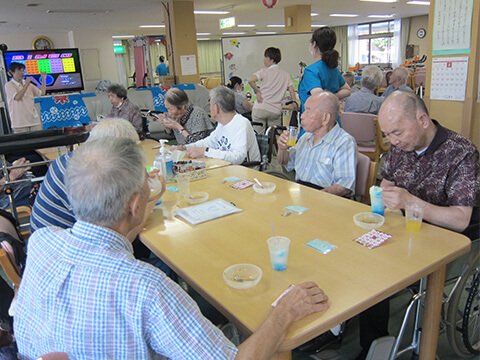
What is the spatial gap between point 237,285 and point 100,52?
44.2 feet

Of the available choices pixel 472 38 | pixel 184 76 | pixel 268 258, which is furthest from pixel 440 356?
pixel 184 76

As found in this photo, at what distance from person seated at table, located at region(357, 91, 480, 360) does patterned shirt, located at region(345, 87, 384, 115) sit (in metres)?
2.92

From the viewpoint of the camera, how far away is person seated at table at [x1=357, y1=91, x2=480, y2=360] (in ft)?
5.41

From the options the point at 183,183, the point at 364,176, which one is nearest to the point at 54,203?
the point at 183,183

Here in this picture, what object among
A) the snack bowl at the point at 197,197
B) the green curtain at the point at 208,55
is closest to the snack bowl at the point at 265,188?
the snack bowl at the point at 197,197

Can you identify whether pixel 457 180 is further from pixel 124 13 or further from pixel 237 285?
pixel 124 13

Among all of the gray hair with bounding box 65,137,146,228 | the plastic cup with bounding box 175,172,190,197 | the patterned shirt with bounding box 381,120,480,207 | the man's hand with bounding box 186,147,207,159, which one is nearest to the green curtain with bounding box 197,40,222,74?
the man's hand with bounding box 186,147,207,159

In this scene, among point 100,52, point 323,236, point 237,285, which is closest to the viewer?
point 237,285

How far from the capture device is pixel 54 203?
189cm

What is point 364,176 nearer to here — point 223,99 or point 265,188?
point 265,188

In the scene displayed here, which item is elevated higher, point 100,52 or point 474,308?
point 100,52

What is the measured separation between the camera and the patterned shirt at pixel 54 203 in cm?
188

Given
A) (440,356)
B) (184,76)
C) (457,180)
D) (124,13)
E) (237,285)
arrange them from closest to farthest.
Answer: (237,285)
(457,180)
(440,356)
(184,76)
(124,13)

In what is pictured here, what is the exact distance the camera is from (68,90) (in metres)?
10.7
